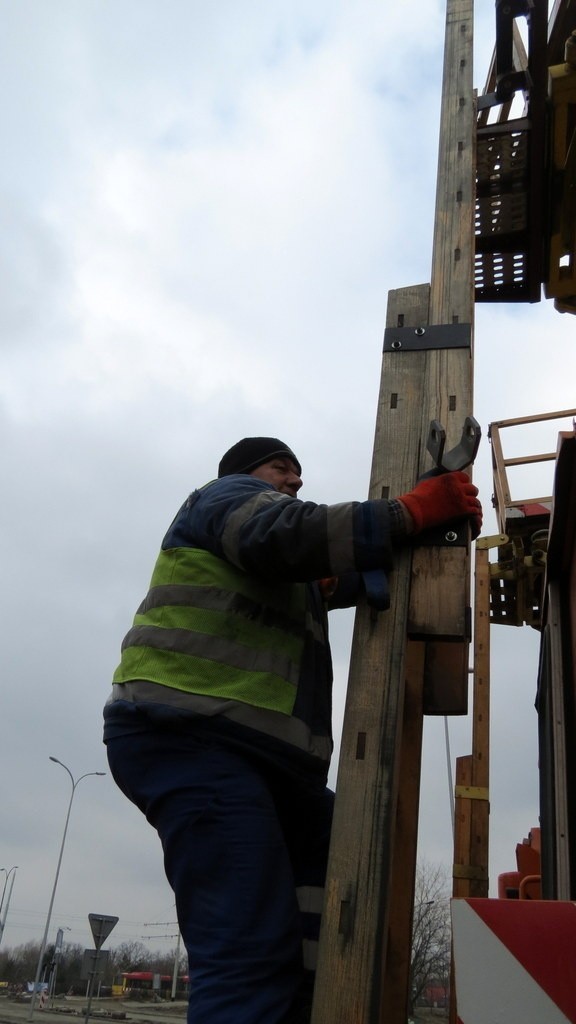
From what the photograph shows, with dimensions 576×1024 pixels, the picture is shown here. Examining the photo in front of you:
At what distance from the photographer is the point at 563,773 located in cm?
345

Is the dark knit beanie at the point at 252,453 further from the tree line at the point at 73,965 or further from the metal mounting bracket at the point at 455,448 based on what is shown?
the tree line at the point at 73,965

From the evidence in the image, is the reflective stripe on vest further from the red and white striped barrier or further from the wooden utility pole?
the red and white striped barrier

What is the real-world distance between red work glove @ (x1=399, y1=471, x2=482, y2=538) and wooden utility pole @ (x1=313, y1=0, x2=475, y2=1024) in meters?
0.07

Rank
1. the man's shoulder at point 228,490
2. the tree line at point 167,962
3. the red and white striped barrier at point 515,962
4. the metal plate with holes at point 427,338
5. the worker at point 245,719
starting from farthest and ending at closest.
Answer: the tree line at point 167,962 → the metal plate with holes at point 427,338 → the man's shoulder at point 228,490 → the worker at point 245,719 → the red and white striped barrier at point 515,962

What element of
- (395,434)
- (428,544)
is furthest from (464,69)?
(428,544)

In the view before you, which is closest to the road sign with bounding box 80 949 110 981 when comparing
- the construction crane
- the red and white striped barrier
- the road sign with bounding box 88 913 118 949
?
the road sign with bounding box 88 913 118 949

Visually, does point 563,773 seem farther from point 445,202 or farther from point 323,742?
point 445,202

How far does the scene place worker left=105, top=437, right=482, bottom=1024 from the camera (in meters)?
1.75

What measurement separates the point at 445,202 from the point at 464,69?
2.18 feet

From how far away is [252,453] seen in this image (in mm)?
2629

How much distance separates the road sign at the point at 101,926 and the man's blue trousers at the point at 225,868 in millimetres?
13707

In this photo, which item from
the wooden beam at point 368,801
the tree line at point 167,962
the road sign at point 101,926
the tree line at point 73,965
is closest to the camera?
the wooden beam at point 368,801

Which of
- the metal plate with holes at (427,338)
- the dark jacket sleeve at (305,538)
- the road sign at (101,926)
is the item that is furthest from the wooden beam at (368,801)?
the road sign at (101,926)

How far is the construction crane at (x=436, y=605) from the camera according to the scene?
5.56ft
